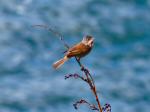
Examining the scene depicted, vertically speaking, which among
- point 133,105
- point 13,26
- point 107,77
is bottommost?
point 133,105

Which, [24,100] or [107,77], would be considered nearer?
[24,100]

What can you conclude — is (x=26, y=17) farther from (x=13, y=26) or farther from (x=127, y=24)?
Result: (x=127, y=24)

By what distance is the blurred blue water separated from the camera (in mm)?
19531

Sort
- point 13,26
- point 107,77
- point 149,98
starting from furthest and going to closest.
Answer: point 13,26
point 107,77
point 149,98

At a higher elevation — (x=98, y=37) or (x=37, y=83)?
(x=98, y=37)

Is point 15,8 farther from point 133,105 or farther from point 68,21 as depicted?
point 133,105

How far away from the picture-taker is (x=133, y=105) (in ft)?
63.6

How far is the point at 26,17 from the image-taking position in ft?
73.7

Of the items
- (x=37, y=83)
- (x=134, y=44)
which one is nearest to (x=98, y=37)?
(x=134, y=44)

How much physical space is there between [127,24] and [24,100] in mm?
4566

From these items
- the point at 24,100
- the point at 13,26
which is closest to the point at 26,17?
the point at 13,26

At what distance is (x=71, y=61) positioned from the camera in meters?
19.7

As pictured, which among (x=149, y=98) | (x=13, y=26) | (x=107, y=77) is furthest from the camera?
(x=13, y=26)

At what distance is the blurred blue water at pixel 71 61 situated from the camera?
19.5 meters
